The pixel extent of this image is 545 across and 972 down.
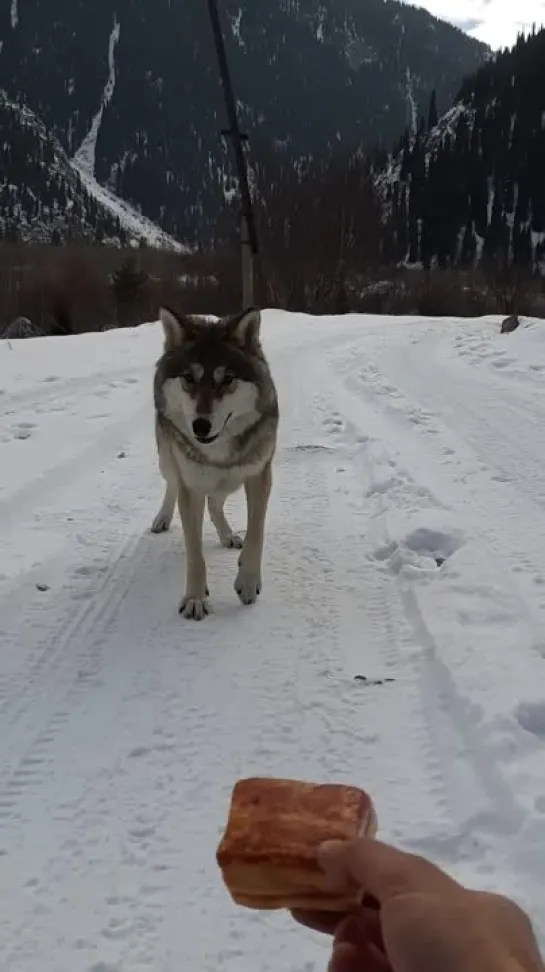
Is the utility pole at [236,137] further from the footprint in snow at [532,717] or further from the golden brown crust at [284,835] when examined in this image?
the golden brown crust at [284,835]

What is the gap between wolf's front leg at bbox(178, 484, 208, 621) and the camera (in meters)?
4.39

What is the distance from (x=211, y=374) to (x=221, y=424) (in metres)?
0.28

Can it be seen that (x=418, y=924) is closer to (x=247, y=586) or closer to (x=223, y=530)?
(x=247, y=586)

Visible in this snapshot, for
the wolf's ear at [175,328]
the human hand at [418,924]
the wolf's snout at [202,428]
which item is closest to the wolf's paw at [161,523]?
the wolf's ear at [175,328]

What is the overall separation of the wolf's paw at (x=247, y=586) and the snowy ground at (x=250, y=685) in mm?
74

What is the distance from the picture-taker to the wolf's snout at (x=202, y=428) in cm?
410

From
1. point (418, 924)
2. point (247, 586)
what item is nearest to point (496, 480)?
point (247, 586)

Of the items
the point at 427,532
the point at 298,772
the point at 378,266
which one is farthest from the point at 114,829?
the point at 378,266

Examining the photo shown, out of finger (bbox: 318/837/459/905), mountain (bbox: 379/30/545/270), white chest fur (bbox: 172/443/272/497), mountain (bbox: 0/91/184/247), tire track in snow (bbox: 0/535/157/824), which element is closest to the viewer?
finger (bbox: 318/837/459/905)

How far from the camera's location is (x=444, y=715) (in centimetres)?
326

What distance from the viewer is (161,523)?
572 centimetres

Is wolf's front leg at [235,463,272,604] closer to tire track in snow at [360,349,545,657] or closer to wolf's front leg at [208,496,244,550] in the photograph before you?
wolf's front leg at [208,496,244,550]

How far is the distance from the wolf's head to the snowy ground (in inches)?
41.6

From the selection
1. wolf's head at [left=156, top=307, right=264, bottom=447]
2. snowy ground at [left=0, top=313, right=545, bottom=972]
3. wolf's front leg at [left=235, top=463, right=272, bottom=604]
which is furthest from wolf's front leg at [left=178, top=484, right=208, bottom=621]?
wolf's head at [left=156, top=307, right=264, bottom=447]
